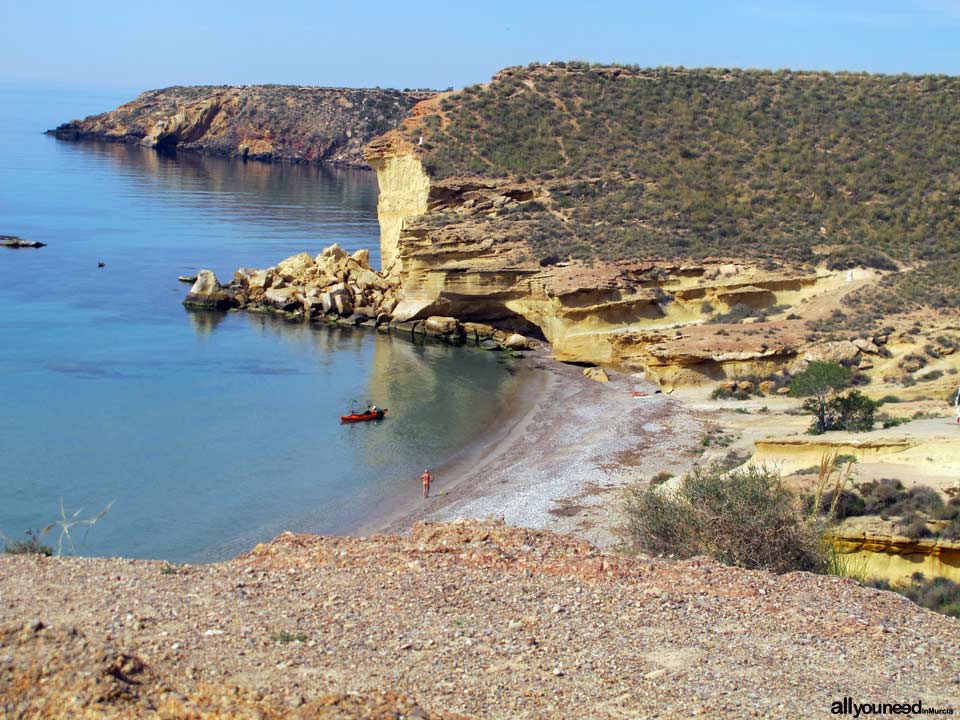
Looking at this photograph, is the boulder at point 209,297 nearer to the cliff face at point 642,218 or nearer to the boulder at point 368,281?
the boulder at point 368,281

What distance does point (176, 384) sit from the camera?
1534 inches

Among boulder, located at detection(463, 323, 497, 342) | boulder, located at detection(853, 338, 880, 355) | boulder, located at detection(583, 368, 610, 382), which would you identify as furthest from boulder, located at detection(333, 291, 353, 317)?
boulder, located at detection(853, 338, 880, 355)

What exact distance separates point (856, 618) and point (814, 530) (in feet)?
Result: 8.62

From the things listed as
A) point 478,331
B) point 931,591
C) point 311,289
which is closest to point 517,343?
point 478,331

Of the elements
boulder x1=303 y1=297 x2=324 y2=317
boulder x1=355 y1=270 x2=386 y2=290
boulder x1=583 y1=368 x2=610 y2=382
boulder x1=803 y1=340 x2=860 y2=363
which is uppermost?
boulder x1=803 y1=340 x2=860 y2=363

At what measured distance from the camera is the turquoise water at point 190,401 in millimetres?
26625

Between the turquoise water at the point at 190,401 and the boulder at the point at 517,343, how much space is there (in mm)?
1706

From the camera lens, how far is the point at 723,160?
52250 millimetres

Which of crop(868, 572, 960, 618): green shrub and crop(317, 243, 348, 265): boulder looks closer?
crop(868, 572, 960, 618): green shrub

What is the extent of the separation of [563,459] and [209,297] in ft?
92.8

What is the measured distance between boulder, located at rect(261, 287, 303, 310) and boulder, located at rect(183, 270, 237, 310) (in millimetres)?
1831

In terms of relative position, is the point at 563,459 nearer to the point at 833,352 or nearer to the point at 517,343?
the point at 833,352

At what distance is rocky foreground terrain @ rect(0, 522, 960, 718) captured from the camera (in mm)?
8898

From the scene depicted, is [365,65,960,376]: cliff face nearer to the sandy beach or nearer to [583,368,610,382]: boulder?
[583,368,610,382]: boulder
